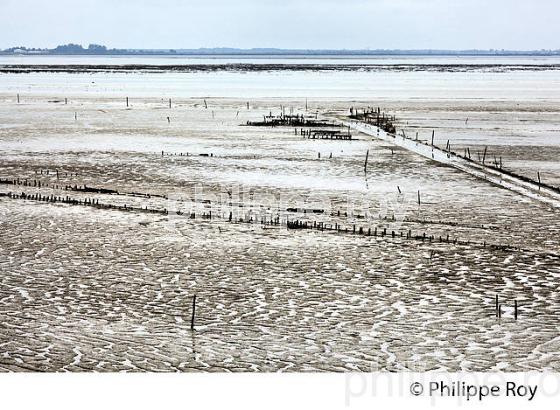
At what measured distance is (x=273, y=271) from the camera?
1268 cm

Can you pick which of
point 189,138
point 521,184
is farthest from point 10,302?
point 189,138

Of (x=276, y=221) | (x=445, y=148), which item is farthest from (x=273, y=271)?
(x=445, y=148)

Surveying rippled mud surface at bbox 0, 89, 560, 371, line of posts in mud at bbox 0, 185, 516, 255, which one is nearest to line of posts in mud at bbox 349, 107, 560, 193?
rippled mud surface at bbox 0, 89, 560, 371

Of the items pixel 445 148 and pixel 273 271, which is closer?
pixel 273 271

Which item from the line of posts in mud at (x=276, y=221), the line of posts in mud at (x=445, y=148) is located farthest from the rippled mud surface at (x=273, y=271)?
the line of posts in mud at (x=445, y=148)

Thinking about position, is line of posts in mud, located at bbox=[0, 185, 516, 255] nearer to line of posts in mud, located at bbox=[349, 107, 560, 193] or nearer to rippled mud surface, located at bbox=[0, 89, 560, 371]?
rippled mud surface, located at bbox=[0, 89, 560, 371]

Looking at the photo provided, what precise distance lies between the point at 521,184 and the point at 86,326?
13.4 metres

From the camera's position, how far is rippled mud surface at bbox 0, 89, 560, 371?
30.4ft

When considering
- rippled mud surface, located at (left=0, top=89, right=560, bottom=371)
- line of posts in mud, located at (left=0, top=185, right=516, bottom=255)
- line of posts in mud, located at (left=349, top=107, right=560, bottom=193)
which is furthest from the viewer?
line of posts in mud, located at (left=349, top=107, right=560, bottom=193)

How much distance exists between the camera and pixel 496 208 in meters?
17.3

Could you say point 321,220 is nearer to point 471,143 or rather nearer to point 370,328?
point 370,328

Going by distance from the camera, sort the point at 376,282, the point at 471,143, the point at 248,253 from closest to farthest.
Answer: the point at 376,282 < the point at 248,253 < the point at 471,143

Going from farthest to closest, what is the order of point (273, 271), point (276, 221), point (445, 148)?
1. point (445, 148)
2. point (276, 221)
3. point (273, 271)

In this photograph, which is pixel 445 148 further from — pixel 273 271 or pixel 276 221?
pixel 273 271
